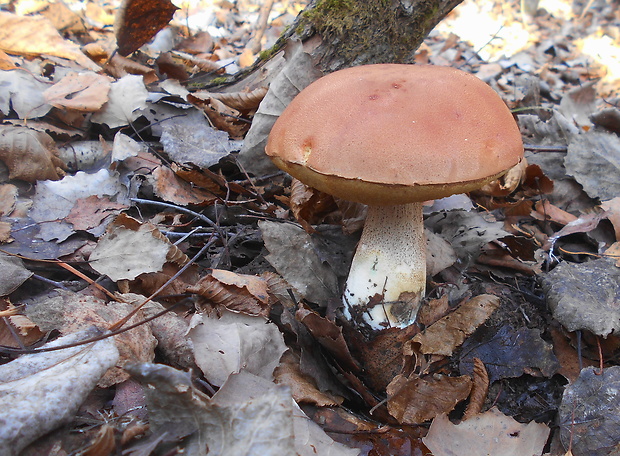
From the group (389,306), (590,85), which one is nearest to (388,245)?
(389,306)

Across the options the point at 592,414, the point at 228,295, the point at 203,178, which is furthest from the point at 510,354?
the point at 203,178

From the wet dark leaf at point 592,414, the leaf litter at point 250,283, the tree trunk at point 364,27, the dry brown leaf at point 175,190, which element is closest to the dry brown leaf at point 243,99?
the leaf litter at point 250,283

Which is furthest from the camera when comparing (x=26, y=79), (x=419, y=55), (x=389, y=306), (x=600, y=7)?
(x=600, y=7)

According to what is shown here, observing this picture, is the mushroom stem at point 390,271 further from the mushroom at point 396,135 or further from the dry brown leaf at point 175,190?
the dry brown leaf at point 175,190

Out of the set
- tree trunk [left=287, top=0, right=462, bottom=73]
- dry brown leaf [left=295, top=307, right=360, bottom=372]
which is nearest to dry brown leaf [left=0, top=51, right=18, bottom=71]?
tree trunk [left=287, top=0, right=462, bottom=73]

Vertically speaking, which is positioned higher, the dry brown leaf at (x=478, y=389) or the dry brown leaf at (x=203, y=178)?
the dry brown leaf at (x=203, y=178)

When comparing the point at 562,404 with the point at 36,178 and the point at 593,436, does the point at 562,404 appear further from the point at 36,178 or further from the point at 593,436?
the point at 36,178
